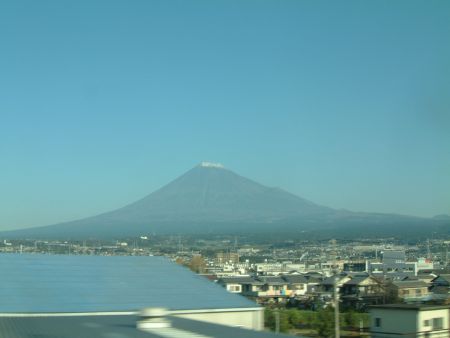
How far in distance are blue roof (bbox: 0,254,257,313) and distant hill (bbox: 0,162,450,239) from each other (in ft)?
177

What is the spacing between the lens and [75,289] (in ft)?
35.0

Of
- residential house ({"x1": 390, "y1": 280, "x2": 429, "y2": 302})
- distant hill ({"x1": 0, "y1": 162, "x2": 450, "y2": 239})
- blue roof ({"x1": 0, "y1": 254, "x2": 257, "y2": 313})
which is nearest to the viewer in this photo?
blue roof ({"x1": 0, "y1": 254, "x2": 257, "y2": 313})

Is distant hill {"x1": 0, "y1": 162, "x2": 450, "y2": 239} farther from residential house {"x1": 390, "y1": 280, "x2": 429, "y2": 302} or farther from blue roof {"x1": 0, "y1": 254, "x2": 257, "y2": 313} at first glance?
blue roof {"x1": 0, "y1": 254, "x2": 257, "y2": 313}

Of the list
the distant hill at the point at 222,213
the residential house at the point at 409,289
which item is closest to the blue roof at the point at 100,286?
the residential house at the point at 409,289

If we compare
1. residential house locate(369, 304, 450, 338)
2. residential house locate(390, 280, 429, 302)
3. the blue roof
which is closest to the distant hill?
residential house locate(390, 280, 429, 302)

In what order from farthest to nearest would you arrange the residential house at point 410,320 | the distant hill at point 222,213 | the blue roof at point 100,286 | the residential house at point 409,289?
the distant hill at point 222,213 → the residential house at point 409,289 → the residential house at point 410,320 → the blue roof at point 100,286

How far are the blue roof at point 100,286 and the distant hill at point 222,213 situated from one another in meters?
53.9

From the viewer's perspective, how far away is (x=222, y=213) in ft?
295

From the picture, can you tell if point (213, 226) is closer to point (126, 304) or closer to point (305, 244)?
point (305, 244)

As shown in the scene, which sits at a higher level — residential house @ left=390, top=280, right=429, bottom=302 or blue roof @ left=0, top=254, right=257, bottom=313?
blue roof @ left=0, top=254, right=257, bottom=313

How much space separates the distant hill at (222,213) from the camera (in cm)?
7231

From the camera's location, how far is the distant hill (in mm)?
72312

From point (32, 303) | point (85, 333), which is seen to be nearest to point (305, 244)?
point (32, 303)

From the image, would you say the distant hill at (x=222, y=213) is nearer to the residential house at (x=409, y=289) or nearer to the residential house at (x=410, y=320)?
the residential house at (x=409, y=289)
